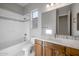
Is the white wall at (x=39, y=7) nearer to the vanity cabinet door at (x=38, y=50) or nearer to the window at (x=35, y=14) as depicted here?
the window at (x=35, y=14)

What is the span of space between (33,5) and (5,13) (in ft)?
1.18

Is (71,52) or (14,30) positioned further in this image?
(14,30)

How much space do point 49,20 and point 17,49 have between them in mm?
536

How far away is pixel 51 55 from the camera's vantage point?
4.37 feet

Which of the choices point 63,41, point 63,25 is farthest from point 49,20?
point 63,41

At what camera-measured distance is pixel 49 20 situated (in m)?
1.36

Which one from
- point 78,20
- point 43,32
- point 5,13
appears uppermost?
point 5,13

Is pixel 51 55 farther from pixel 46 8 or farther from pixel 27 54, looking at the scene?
pixel 46 8

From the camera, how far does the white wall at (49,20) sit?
4.43ft

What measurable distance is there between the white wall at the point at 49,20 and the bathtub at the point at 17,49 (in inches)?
10.2

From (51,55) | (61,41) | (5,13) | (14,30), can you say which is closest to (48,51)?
(51,55)

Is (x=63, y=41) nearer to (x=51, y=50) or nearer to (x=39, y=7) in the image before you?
(x=51, y=50)

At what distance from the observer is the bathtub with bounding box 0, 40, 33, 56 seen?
1320 millimetres

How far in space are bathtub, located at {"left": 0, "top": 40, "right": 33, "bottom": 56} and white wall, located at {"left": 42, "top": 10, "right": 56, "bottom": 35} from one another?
0.26 meters
